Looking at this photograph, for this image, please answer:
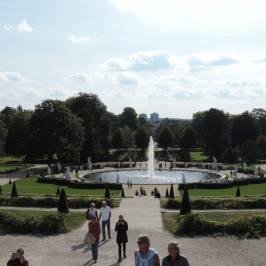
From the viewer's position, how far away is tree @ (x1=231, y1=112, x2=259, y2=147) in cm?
10862

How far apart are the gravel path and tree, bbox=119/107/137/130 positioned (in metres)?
144

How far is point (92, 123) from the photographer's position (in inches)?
3718

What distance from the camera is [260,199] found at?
116 ft

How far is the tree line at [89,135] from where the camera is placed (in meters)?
79.2

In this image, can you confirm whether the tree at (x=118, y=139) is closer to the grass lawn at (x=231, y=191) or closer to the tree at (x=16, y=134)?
the tree at (x=16, y=134)

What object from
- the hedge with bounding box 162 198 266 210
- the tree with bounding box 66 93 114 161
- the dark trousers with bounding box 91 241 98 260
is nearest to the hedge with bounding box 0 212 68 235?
the dark trousers with bounding box 91 241 98 260

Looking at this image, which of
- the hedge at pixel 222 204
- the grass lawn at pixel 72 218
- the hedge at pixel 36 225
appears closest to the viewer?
the hedge at pixel 36 225

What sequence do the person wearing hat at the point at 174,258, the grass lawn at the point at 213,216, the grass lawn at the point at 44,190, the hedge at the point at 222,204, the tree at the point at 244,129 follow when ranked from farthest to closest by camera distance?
the tree at the point at 244,129
the grass lawn at the point at 44,190
the hedge at the point at 222,204
the grass lawn at the point at 213,216
the person wearing hat at the point at 174,258

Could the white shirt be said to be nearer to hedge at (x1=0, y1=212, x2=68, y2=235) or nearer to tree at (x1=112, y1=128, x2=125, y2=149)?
hedge at (x1=0, y1=212, x2=68, y2=235)

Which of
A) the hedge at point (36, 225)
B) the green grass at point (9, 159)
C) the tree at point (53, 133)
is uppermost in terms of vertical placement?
the tree at point (53, 133)

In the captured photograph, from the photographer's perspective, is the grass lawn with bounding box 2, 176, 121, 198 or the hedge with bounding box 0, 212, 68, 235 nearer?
the hedge with bounding box 0, 212, 68, 235

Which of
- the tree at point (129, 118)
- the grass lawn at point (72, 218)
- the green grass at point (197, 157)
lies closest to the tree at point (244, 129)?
the green grass at point (197, 157)

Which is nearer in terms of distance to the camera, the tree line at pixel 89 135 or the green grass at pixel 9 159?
Answer: the tree line at pixel 89 135

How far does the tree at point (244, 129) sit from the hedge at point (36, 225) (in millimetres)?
88251
